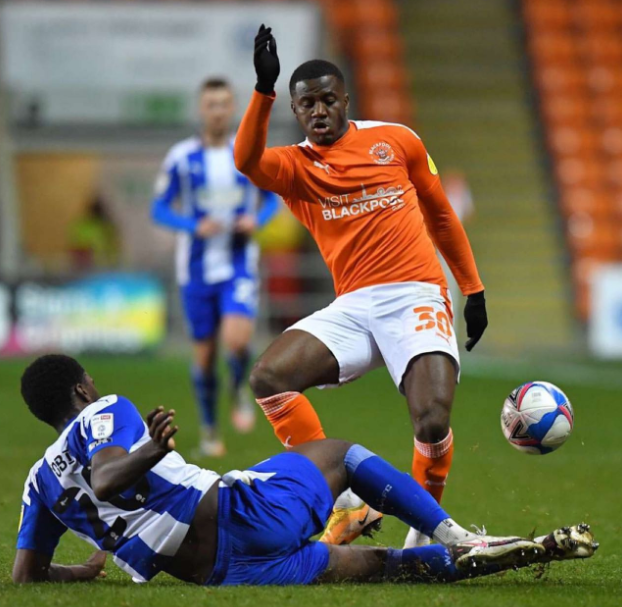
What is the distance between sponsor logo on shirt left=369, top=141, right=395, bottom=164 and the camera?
582cm

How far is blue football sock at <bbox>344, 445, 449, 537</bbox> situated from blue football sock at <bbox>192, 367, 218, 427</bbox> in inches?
172

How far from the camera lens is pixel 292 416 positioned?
5598 mm

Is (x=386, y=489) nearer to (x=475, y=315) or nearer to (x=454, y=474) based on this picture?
(x=475, y=315)

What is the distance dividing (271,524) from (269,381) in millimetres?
1039

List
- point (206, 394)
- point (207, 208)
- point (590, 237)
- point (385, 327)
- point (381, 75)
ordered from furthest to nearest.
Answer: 1. point (381, 75)
2. point (590, 237)
3. point (207, 208)
4. point (206, 394)
5. point (385, 327)

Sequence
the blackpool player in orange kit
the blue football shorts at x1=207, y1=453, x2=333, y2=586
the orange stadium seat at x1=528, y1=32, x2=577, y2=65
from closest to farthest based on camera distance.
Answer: the blue football shorts at x1=207, y1=453, x2=333, y2=586, the blackpool player in orange kit, the orange stadium seat at x1=528, y1=32, x2=577, y2=65

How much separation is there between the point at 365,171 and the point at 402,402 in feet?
22.6

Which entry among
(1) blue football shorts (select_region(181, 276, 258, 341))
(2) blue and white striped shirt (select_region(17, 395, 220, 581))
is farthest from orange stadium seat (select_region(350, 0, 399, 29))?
(2) blue and white striped shirt (select_region(17, 395, 220, 581))

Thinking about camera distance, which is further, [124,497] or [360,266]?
[360,266]

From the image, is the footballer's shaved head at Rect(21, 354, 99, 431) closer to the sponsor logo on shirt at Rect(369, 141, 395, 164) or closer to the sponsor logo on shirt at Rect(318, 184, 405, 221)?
the sponsor logo on shirt at Rect(318, 184, 405, 221)

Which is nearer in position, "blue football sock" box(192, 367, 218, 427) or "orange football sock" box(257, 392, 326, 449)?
"orange football sock" box(257, 392, 326, 449)

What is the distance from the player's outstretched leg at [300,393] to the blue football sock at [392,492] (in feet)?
2.00

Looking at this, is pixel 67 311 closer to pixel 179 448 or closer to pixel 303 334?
pixel 179 448

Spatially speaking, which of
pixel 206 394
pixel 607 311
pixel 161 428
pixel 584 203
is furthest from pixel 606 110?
pixel 161 428
